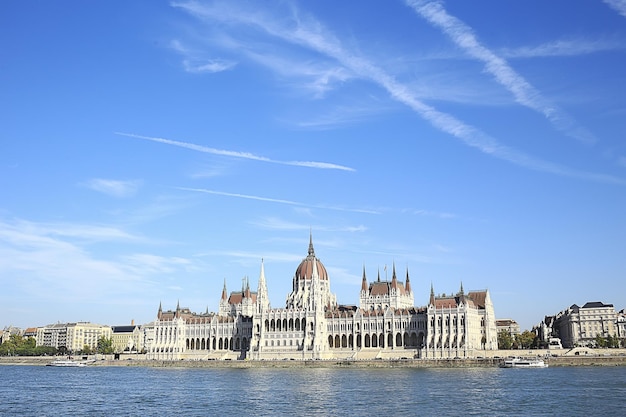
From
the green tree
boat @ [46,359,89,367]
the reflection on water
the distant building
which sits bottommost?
the reflection on water

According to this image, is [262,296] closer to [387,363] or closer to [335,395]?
[387,363]

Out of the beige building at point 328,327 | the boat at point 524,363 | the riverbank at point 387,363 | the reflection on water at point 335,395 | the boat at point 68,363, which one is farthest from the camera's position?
the boat at point 68,363

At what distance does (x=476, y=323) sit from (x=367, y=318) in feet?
71.9

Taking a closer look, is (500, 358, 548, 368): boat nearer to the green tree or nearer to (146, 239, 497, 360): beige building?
(146, 239, 497, 360): beige building

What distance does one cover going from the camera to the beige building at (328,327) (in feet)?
464

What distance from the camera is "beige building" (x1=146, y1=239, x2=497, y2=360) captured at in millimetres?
141375

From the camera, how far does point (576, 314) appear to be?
171 metres

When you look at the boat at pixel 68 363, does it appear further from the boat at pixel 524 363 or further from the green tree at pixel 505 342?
the boat at pixel 524 363

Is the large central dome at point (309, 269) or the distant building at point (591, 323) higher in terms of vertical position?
the large central dome at point (309, 269)

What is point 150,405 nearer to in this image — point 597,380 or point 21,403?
point 21,403

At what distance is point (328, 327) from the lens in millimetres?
156750

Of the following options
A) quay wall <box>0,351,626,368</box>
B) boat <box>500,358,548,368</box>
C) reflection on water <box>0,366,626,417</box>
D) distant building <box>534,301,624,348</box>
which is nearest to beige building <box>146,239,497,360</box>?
quay wall <box>0,351,626,368</box>

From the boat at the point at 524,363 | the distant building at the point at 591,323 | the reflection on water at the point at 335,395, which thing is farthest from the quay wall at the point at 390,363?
the distant building at the point at 591,323

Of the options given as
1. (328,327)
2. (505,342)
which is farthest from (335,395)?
(505,342)
